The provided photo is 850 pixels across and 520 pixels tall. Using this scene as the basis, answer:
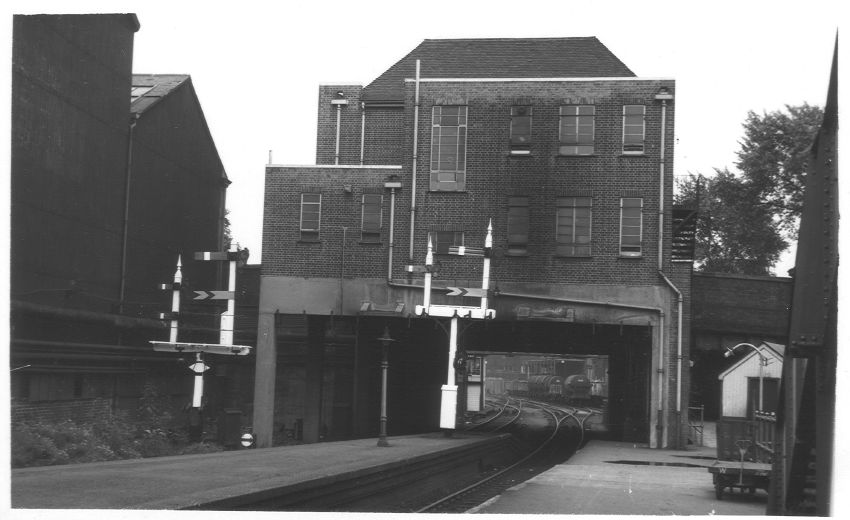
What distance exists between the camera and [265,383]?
A: 27.9 metres

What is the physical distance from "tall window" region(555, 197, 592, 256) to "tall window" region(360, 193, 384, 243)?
5.22 metres

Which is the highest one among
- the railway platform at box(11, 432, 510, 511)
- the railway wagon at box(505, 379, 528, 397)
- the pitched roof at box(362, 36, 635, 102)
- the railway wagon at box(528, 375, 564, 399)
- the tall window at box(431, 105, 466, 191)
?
the pitched roof at box(362, 36, 635, 102)

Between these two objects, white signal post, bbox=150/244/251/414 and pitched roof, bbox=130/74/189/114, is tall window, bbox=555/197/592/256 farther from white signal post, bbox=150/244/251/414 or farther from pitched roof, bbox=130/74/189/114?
pitched roof, bbox=130/74/189/114

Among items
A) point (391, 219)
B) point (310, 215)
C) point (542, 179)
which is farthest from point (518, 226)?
point (310, 215)

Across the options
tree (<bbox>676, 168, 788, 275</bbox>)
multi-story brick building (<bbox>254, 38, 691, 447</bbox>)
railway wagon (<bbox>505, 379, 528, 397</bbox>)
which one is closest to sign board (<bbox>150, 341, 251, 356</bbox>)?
multi-story brick building (<bbox>254, 38, 691, 447</bbox>)

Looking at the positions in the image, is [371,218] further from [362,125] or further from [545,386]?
[545,386]

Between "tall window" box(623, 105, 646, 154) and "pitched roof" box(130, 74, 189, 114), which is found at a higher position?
"pitched roof" box(130, 74, 189, 114)

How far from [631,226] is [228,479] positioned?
17770 mm

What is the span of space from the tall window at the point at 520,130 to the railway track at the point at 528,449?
8563mm

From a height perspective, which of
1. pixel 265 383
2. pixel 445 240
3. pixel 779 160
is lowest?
pixel 265 383

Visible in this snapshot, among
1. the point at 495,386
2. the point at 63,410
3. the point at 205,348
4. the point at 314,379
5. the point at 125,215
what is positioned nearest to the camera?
the point at 205,348

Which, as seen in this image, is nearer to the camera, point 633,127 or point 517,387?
point 633,127

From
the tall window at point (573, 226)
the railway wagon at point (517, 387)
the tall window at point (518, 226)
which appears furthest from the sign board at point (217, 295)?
the railway wagon at point (517, 387)

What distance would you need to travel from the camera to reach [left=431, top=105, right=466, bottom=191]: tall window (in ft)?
86.9
